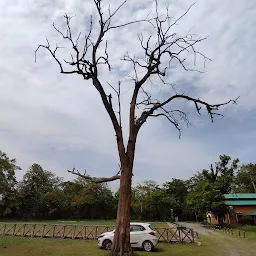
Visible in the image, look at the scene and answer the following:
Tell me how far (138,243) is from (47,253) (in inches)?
166

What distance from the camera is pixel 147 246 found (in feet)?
44.7

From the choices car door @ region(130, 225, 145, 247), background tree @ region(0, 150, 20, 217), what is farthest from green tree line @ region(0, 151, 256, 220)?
car door @ region(130, 225, 145, 247)

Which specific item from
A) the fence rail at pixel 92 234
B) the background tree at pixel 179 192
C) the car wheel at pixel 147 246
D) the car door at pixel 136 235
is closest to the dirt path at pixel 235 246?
the fence rail at pixel 92 234

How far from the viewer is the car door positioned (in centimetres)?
1387

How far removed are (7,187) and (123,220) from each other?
41.9 meters

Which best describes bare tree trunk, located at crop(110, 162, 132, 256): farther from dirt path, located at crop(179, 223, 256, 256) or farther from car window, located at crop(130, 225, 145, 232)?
dirt path, located at crop(179, 223, 256, 256)

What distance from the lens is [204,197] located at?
32.7 m

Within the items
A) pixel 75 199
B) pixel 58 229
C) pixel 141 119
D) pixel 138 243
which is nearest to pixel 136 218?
pixel 75 199

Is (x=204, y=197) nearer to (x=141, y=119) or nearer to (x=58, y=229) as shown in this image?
(x=58, y=229)

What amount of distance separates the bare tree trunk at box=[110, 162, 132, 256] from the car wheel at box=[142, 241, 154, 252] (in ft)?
13.2

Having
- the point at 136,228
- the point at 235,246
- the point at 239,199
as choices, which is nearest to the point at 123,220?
the point at 136,228

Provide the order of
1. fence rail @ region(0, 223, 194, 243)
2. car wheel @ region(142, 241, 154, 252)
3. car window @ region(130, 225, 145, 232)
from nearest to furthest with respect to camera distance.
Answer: car wheel @ region(142, 241, 154, 252) < car window @ region(130, 225, 145, 232) < fence rail @ region(0, 223, 194, 243)

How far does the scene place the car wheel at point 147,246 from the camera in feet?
44.4

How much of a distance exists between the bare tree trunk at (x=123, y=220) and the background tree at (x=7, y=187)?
132 ft
